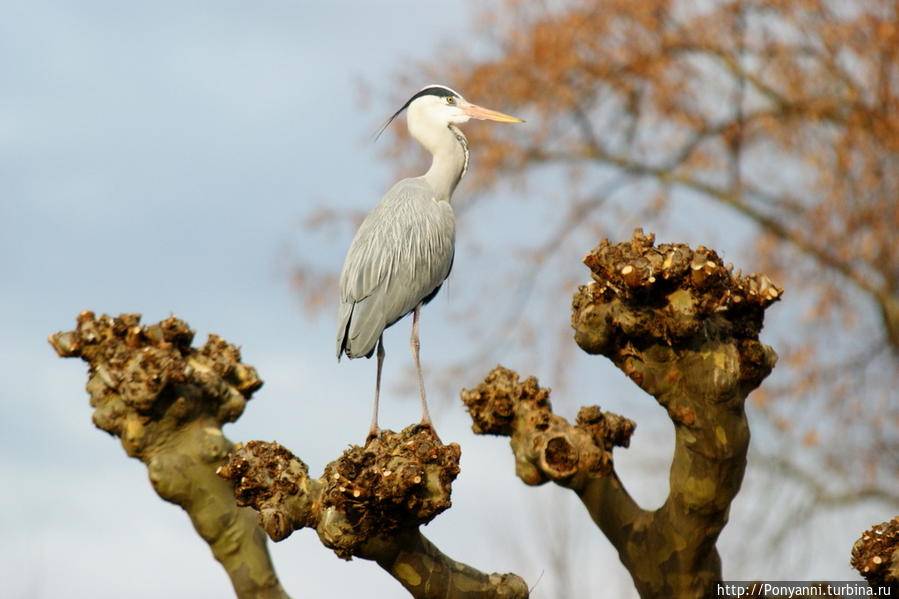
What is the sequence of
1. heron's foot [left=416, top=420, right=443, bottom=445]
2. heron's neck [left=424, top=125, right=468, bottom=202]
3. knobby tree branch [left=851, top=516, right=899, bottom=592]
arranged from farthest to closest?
1. heron's neck [left=424, top=125, right=468, bottom=202]
2. heron's foot [left=416, top=420, right=443, bottom=445]
3. knobby tree branch [left=851, top=516, right=899, bottom=592]

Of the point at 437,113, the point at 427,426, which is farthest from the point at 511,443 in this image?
the point at 437,113

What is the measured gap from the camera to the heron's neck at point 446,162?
5.50 metres

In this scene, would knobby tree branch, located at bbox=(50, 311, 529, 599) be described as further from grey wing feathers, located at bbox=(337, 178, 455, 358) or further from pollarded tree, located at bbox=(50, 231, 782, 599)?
grey wing feathers, located at bbox=(337, 178, 455, 358)

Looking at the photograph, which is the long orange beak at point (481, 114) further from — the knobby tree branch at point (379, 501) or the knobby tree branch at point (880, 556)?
the knobby tree branch at point (880, 556)

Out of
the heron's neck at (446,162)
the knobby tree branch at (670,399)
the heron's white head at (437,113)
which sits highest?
the heron's white head at (437,113)

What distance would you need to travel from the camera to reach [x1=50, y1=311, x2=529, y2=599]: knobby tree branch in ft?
13.7

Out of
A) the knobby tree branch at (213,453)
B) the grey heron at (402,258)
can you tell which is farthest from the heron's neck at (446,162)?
the knobby tree branch at (213,453)

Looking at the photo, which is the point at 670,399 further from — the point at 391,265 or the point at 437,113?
the point at 437,113

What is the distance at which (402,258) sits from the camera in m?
5.07

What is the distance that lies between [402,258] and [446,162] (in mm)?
672

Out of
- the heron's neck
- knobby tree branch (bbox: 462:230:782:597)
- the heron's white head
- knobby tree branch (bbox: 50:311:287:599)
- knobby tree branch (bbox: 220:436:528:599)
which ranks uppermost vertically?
the heron's white head

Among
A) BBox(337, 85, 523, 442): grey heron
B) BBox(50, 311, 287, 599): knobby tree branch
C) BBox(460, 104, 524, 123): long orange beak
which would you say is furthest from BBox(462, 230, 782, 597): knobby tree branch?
BBox(460, 104, 524, 123): long orange beak

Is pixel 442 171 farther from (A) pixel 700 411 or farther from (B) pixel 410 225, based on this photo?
(A) pixel 700 411

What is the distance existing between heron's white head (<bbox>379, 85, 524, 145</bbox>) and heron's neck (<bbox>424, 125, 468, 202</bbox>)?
51 millimetres
